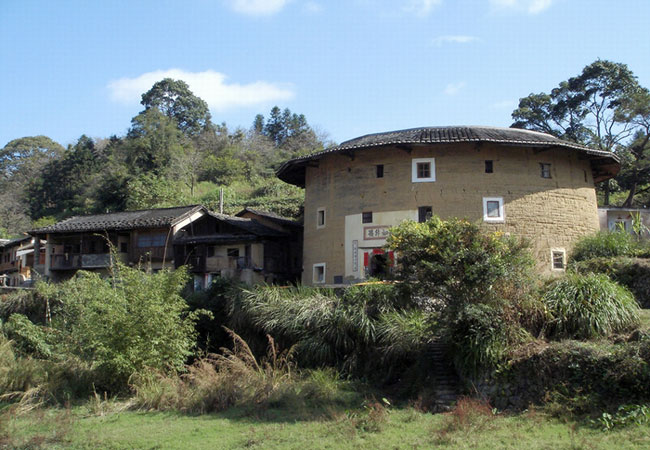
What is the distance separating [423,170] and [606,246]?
7202 millimetres

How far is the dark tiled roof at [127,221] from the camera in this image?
3183 centimetres

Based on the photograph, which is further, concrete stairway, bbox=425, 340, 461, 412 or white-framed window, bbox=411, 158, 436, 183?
white-framed window, bbox=411, 158, 436, 183

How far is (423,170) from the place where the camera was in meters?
25.0

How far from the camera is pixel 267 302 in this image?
63.4 ft

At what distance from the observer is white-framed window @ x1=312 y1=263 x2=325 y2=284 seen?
85.7 feet

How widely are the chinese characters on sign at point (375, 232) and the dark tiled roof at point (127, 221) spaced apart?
1093 cm

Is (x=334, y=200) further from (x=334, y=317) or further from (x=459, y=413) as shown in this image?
(x=459, y=413)

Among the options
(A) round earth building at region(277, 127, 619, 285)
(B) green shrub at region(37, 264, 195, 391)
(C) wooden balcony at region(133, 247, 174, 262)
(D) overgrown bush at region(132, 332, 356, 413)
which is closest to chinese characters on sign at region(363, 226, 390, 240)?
(A) round earth building at region(277, 127, 619, 285)

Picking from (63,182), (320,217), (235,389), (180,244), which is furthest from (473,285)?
(63,182)

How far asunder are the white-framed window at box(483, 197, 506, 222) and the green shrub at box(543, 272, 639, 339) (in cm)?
958

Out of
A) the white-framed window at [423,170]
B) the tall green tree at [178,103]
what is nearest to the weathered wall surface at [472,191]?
the white-framed window at [423,170]

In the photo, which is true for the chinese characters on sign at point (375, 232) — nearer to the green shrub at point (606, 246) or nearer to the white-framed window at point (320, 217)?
the white-framed window at point (320, 217)

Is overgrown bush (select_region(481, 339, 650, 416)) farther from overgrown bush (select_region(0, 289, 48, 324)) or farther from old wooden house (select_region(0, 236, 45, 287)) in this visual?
old wooden house (select_region(0, 236, 45, 287))

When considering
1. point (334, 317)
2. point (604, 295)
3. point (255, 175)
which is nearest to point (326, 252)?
point (334, 317)
